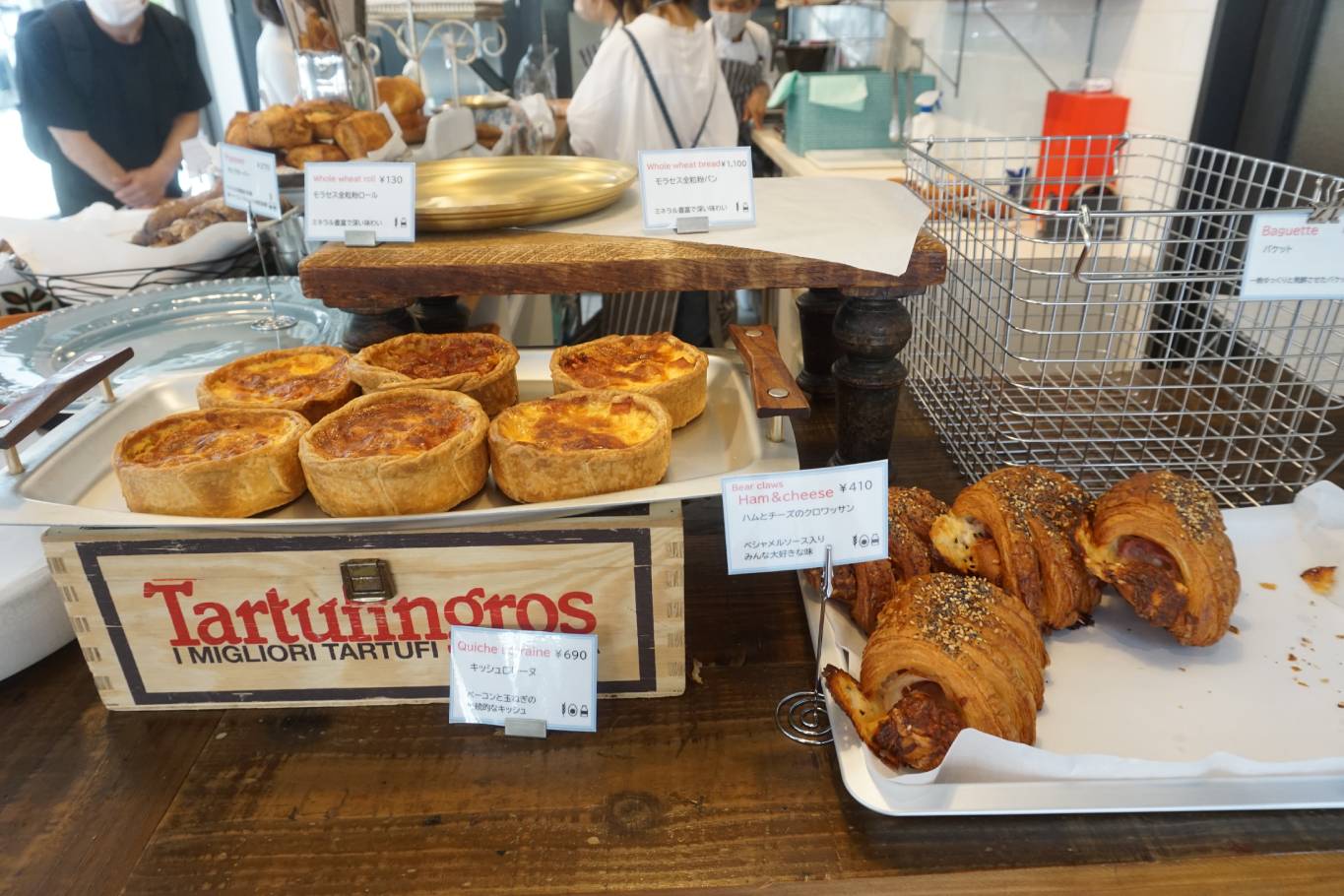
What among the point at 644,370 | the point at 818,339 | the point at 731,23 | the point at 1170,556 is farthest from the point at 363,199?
the point at 731,23

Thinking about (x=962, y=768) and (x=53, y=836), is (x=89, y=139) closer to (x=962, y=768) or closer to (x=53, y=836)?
(x=53, y=836)

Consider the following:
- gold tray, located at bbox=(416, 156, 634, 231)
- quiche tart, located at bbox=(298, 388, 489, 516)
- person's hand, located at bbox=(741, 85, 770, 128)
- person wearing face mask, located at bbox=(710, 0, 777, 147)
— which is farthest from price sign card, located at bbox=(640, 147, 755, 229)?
person's hand, located at bbox=(741, 85, 770, 128)

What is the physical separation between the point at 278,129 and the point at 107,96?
166cm

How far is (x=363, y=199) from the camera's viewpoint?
1160 millimetres

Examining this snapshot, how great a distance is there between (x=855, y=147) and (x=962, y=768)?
337 centimetres

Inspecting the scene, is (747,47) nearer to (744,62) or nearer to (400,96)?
(744,62)

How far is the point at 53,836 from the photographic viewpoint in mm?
827

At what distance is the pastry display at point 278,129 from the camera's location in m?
1.88

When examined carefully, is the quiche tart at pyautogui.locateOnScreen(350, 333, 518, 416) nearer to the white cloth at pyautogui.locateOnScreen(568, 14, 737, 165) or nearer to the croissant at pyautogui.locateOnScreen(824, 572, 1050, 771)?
the croissant at pyautogui.locateOnScreen(824, 572, 1050, 771)

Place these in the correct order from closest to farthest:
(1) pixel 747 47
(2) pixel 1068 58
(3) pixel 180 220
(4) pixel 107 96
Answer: (3) pixel 180 220 → (2) pixel 1068 58 → (4) pixel 107 96 → (1) pixel 747 47

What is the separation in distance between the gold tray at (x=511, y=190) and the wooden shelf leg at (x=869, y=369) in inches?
16.8

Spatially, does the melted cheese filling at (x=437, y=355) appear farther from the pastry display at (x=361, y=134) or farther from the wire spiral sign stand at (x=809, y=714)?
the pastry display at (x=361, y=134)

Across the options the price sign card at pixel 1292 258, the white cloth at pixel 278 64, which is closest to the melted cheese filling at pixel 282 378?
the price sign card at pixel 1292 258

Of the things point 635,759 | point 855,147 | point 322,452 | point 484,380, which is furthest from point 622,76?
point 635,759
